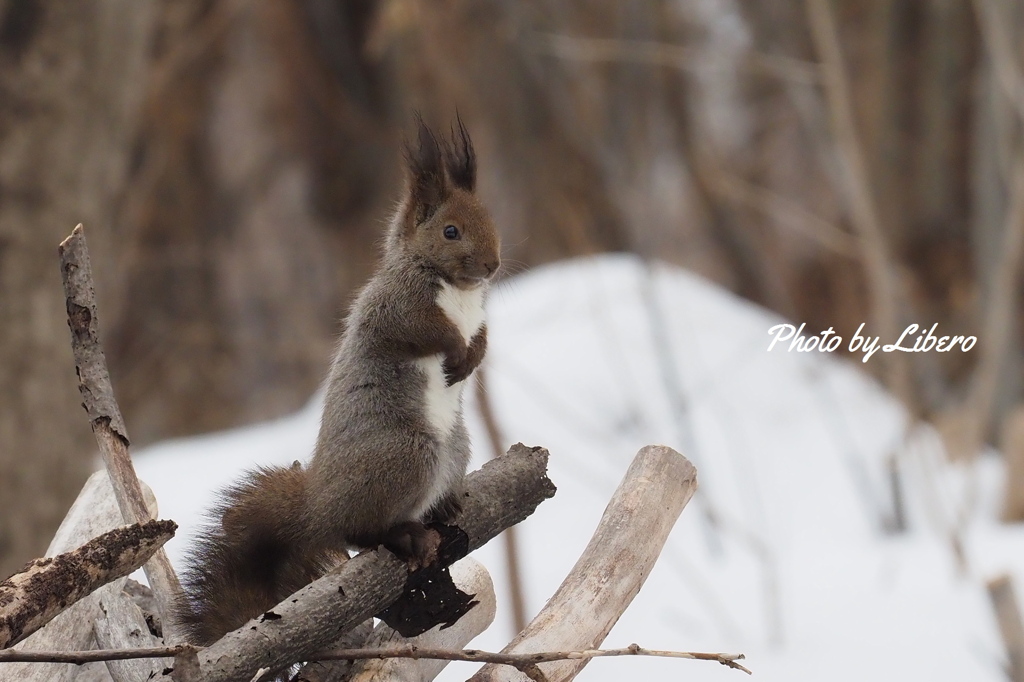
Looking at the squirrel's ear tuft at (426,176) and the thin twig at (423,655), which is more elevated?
the squirrel's ear tuft at (426,176)

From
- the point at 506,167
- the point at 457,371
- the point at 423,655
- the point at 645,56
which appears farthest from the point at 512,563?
the point at 506,167

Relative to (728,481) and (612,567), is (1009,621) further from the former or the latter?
(728,481)

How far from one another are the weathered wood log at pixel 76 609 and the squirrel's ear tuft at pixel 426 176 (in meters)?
0.65

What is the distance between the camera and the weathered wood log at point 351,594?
119 cm

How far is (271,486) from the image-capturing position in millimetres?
1431

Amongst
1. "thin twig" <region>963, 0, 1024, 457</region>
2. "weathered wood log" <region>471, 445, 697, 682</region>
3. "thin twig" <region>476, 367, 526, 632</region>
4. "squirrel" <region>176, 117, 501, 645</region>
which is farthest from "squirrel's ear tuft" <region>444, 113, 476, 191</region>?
"thin twig" <region>963, 0, 1024, 457</region>

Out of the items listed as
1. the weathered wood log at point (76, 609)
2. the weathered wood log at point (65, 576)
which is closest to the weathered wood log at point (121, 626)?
the weathered wood log at point (76, 609)

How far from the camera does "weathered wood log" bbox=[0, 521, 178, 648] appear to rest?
110 centimetres

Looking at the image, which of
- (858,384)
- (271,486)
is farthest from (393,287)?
(858,384)

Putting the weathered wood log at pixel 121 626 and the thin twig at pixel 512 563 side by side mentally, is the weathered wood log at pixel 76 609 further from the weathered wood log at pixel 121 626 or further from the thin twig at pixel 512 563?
the thin twig at pixel 512 563

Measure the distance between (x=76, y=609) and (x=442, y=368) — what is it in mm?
710

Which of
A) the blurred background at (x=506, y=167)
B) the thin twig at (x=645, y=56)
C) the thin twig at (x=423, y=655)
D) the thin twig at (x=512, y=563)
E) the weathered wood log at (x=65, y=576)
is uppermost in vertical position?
the blurred background at (x=506, y=167)

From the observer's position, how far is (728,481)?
13.5 ft

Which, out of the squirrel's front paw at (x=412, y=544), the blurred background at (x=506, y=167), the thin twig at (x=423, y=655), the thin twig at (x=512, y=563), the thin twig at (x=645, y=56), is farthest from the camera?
the blurred background at (x=506, y=167)
